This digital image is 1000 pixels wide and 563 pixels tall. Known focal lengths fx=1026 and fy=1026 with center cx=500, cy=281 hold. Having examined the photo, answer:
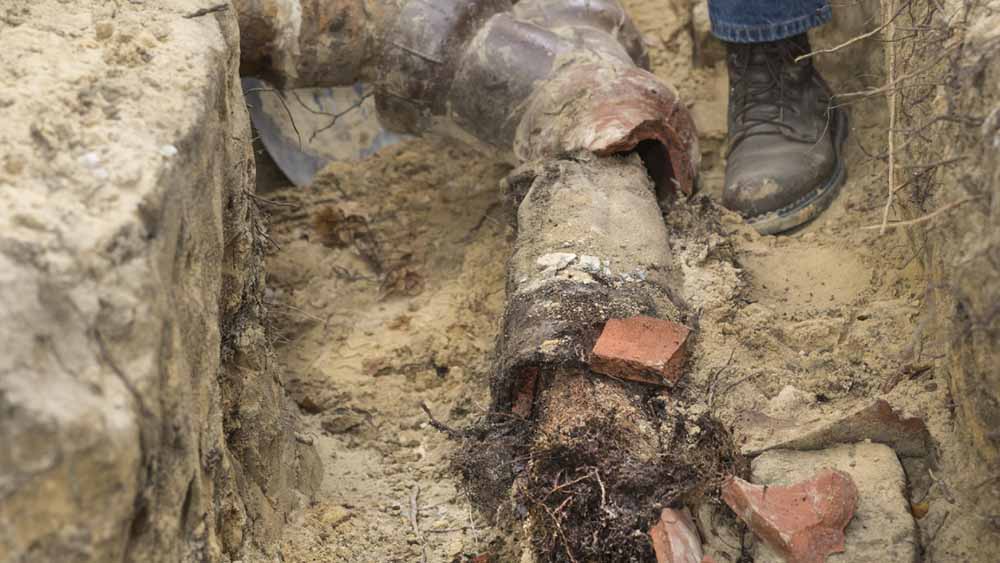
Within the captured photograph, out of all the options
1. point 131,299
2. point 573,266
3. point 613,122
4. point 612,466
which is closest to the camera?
point 131,299

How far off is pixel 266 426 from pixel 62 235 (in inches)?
30.3

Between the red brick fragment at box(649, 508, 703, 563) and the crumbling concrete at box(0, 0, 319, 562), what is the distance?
70cm

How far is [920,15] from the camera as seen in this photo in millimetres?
2037

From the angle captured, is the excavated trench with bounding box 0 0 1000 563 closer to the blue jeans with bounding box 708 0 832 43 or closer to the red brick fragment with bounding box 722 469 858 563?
the red brick fragment with bounding box 722 469 858 563

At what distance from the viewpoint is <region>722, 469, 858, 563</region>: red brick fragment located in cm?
165

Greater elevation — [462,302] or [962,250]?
[962,250]

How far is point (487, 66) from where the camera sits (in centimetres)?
273

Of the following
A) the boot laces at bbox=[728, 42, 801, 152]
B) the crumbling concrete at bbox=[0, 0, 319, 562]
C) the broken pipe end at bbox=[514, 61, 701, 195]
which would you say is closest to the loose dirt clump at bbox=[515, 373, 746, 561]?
the crumbling concrete at bbox=[0, 0, 319, 562]

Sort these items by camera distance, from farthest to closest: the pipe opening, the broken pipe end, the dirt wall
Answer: the pipe opening
the broken pipe end
the dirt wall

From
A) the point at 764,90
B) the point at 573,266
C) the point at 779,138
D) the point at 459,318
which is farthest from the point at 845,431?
the point at 764,90

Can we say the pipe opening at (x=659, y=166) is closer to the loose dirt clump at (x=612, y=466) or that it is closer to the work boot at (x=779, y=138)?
the work boot at (x=779, y=138)

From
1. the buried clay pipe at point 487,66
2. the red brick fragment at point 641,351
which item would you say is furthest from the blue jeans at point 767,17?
the red brick fragment at point 641,351

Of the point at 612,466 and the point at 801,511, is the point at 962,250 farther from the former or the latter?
the point at 612,466

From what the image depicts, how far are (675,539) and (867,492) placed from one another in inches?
13.4
